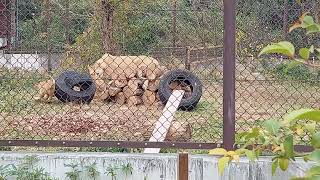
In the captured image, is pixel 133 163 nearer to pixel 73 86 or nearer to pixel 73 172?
pixel 73 172

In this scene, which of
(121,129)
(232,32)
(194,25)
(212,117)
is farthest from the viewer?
(194,25)

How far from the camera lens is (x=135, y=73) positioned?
Answer: 7.91m

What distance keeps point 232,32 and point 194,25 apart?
420 centimetres

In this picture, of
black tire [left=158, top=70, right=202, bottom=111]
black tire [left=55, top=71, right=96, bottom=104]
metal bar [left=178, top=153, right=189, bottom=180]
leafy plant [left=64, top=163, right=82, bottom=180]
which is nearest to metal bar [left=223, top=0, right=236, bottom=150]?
metal bar [left=178, top=153, right=189, bottom=180]

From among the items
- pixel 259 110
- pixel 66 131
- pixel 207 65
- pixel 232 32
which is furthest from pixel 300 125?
pixel 259 110

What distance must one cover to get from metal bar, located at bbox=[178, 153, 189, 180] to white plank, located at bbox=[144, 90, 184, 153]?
2.70 ft

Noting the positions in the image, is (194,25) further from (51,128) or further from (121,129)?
(51,128)

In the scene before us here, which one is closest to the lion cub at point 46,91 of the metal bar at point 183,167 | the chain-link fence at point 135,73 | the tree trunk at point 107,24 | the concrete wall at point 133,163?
the chain-link fence at point 135,73

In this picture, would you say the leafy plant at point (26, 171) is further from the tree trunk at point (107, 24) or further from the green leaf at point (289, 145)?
the tree trunk at point (107, 24)

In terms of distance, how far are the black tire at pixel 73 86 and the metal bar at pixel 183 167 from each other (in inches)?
168

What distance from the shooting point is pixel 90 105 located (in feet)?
25.8

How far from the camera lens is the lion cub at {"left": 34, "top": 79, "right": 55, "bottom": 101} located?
807cm

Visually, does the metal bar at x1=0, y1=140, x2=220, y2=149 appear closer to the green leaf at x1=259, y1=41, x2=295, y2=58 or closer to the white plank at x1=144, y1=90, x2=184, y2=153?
the white plank at x1=144, y1=90, x2=184, y2=153

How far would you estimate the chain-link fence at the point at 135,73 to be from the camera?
5469 mm
